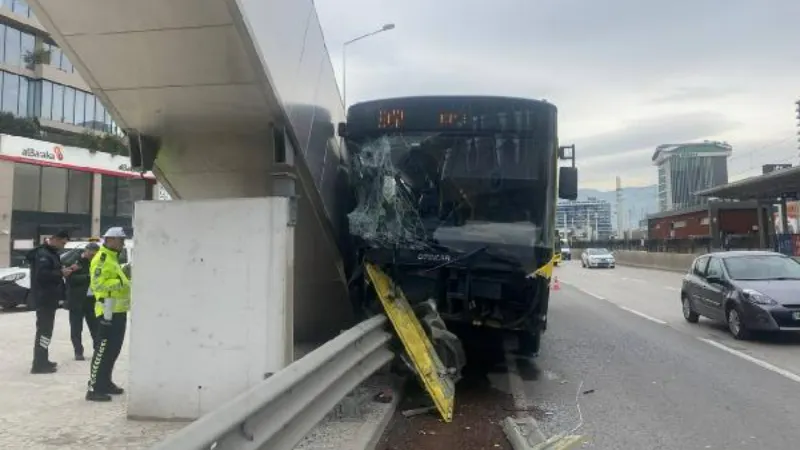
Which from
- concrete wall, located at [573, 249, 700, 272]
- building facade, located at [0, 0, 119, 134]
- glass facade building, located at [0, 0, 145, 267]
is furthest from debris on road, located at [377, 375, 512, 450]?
building facade, located at [0, 0, 119, 134]

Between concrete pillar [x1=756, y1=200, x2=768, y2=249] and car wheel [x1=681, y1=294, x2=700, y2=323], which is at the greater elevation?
concrete pillar [x1=756, y1=200, x2=768, y2=249]

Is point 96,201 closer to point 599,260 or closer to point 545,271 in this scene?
point 599,260

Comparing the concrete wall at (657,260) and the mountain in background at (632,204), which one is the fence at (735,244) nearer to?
the concrete wall at (657,260)

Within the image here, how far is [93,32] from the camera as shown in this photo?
4527 mm

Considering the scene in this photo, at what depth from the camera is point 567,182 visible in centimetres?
798

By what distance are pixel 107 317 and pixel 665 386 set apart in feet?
19.6

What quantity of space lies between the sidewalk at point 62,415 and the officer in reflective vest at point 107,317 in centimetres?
19

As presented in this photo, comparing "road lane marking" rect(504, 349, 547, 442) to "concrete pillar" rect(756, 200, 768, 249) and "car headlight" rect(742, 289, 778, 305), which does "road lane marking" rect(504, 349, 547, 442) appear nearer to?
"car headlight" rect(742, 289, 778, 305)

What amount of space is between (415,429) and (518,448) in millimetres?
1024

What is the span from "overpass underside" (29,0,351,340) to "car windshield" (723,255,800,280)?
756 cm

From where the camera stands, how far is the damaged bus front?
7086mm

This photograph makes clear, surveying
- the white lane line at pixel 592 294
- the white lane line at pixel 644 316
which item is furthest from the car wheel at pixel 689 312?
the white lane line at pixel 592 294

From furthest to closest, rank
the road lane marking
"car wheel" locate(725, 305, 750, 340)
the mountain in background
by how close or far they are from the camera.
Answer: the mountain in background, "car wheel" locate(725, 305, 750, 340), the road lane marking

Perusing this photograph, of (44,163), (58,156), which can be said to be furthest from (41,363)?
(58,156)
